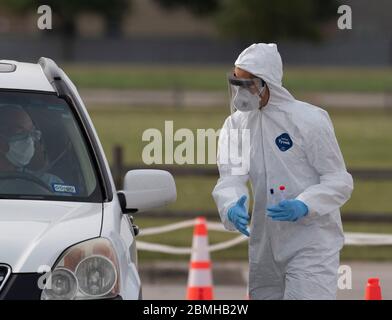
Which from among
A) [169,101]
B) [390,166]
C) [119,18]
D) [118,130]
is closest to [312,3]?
[119,18]

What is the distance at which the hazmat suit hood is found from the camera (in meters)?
6.87

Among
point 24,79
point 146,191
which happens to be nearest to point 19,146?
point 24,79

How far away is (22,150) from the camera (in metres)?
6.73

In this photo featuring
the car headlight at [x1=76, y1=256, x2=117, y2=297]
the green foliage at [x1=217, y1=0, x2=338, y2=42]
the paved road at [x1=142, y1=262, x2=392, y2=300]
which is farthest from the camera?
the green foliage at [x1=217, y1=0, x2=338, y2=42]

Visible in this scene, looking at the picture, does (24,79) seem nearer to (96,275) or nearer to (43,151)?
(43,151)

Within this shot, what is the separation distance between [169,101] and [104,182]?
4805 centimetres

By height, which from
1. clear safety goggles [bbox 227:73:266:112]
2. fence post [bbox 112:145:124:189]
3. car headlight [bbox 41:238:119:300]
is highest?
fence post [bbox 112:145:124:189]

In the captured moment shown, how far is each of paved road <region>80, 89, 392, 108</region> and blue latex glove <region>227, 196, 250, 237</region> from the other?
147ft

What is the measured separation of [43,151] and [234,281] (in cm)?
598

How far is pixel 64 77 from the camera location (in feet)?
22.9

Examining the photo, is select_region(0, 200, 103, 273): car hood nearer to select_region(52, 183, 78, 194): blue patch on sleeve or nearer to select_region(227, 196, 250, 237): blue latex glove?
select_region(52, 183, 78, 194): blue patch on sleeve

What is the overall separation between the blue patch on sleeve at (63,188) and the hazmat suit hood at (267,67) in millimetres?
1107

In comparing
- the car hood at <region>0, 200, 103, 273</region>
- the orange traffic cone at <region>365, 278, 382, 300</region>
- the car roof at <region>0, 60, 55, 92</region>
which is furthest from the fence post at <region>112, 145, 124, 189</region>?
the car hood at <region>0, 200, 103, 273</region>

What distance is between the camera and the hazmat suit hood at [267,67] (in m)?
6.87
